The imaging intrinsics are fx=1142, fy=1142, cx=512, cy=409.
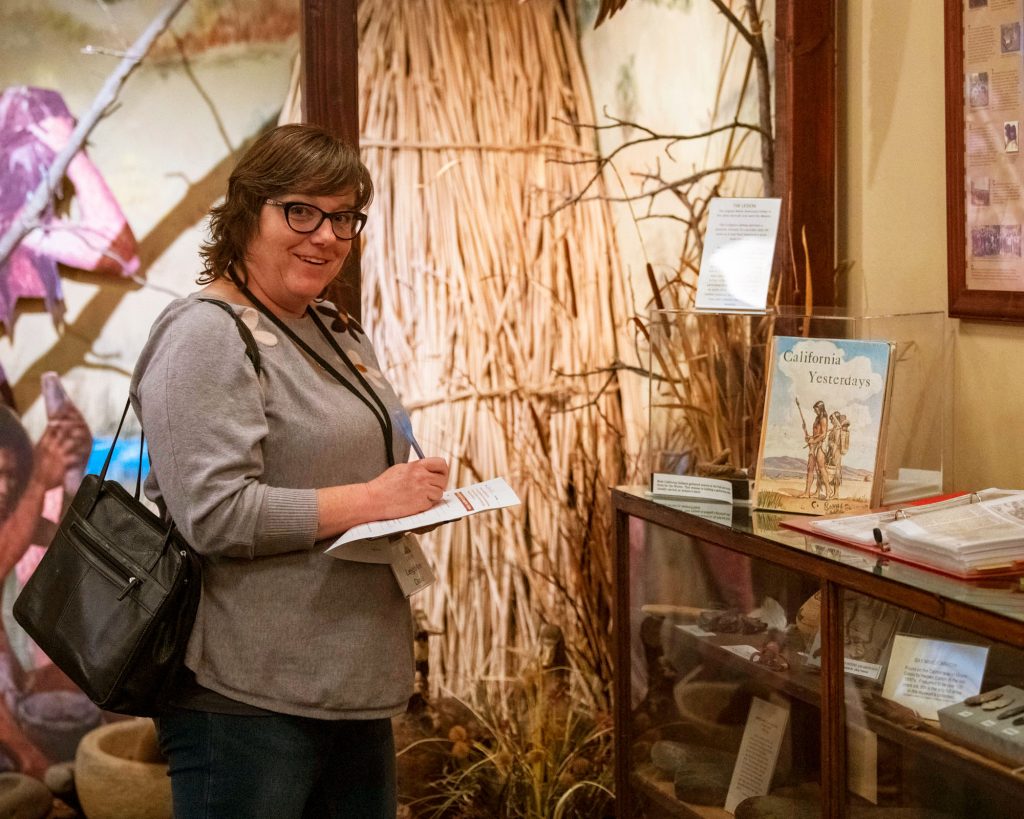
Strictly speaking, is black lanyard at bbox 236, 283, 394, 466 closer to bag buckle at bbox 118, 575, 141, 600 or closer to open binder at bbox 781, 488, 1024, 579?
bag buckle at bbox 118, 575, 141, 600

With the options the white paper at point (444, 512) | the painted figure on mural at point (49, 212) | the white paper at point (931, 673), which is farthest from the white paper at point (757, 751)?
the painted figure on mural at point (49, 212)

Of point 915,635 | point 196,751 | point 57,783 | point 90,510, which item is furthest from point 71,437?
point 915,635

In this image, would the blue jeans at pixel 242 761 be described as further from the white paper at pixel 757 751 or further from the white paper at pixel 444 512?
the white paper at pixel 757 751

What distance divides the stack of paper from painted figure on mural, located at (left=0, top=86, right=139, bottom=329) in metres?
1.70

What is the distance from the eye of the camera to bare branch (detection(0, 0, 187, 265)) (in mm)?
2379

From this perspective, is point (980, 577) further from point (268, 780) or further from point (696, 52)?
point (696, 52)

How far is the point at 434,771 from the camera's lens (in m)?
2.76

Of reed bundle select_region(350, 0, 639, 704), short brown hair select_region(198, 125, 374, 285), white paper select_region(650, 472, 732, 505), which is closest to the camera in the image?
short brown hair select_region(198, 125, 374, 285)

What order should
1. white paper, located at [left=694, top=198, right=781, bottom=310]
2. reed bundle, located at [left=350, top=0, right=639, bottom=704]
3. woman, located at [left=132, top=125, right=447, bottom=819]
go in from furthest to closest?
reed bundle, located at [left=350, top=0, right=639, bottom=704]
white paper, located at [left=694, top=198, right=781, bottom=310]
woman, located at [left=132, top=125, right=447, bottom=819]

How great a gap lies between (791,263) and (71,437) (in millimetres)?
1550

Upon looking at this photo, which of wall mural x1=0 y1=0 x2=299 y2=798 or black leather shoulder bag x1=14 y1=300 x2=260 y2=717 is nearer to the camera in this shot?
black leather shoulder bag x1=14 y1=300 x2=260 y2=717

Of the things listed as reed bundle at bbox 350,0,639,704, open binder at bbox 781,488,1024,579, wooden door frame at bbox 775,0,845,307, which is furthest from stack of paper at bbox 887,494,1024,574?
reed bundle at bbox 350,0,639,704

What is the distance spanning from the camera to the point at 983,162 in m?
1.94

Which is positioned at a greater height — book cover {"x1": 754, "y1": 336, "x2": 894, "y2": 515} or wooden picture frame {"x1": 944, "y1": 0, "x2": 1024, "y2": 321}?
wooden picture frame {"x1": 944, "y1": 0, "x2": 1024, "y2": 321}
